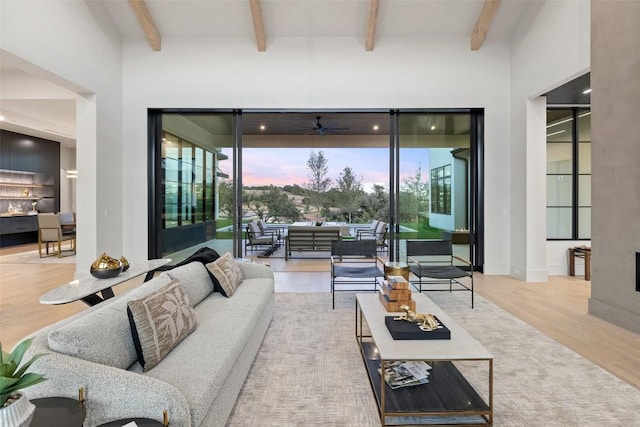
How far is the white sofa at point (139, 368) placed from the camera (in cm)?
140

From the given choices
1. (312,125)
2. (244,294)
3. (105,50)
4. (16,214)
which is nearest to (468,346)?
(244,294)

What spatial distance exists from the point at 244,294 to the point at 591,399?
2.65 metres

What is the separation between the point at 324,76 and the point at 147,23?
2.88 meters

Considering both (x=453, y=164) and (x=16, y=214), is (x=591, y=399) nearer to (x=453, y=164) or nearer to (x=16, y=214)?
(x=453, y=164)

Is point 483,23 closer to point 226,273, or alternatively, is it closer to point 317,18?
point 317,18

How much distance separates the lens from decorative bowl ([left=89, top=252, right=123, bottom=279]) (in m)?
2.91

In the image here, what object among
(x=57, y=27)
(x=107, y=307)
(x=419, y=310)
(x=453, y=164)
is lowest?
(x=419, y=310)

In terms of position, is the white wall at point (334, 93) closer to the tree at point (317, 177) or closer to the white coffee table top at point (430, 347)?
the tree at point (317, 177)

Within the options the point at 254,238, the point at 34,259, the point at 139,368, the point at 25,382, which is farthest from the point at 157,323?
the point at 34,259

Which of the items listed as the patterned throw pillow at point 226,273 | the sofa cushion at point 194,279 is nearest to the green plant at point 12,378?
the sofa cushion at point 194,279

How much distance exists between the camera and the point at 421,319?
7.82ft

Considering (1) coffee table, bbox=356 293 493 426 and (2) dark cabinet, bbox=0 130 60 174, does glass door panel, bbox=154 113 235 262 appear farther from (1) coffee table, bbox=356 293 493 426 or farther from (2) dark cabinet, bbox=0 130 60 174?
(2) dark cabinet, bbox=0 130 60 174

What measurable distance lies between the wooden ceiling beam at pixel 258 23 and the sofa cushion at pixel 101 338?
4.71 meters

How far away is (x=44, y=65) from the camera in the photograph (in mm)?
4309
